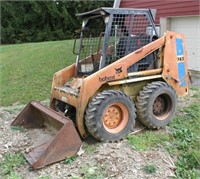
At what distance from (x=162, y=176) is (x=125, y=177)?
0.51 metres

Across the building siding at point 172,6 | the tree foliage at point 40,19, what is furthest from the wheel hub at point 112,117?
the tree foliage at point 40,19

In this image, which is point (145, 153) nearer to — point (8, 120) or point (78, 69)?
point (78, 69)

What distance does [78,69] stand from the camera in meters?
5.48

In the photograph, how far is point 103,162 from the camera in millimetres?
4047

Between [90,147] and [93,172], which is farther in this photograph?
[90,147]

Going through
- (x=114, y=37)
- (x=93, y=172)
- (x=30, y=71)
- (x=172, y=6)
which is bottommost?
(x=93, y=172)

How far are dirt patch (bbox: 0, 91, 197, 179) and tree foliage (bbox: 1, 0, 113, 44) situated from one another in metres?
18.2

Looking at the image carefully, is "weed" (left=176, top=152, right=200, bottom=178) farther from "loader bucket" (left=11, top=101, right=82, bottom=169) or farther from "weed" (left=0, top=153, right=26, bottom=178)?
"weed" (left=0, top=153, right=26, bottom=178)

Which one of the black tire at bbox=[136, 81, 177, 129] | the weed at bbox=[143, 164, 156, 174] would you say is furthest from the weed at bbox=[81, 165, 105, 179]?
the black tire at bbox=[136, 81, 177, 129]

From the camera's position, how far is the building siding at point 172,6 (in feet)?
30.8

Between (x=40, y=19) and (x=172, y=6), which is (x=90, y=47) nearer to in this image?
(x=172, y=6)

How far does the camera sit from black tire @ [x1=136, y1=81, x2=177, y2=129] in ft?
16.2

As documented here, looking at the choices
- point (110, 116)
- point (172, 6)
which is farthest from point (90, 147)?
point (172, 6)

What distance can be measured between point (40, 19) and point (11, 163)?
790 inches
